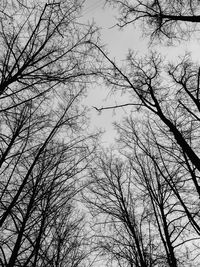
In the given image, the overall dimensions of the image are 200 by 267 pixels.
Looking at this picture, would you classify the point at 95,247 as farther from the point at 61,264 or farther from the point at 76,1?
the point at 76,1

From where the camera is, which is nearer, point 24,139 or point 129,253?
point 24,139

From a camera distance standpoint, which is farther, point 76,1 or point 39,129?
point 39,129

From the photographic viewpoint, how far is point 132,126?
879cm

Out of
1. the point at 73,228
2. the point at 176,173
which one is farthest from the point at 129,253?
the point at 176,173

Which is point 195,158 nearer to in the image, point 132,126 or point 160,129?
point 160,129

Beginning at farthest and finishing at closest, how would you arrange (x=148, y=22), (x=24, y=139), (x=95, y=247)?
(x=95, y=247), (x=148, y=22), (x=24, y=139)

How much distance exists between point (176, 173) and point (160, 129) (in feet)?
5.33

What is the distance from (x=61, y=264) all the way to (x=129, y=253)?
2.69m

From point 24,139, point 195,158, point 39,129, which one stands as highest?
point 39,129

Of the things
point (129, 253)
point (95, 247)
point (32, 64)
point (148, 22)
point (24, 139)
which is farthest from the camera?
point (95, 247)

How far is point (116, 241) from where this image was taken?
9.27 metres

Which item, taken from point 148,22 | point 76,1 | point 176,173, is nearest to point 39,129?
point 76,1

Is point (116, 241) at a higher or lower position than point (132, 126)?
lower

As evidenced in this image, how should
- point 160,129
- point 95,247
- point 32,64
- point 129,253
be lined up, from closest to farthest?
point 32,64
point 160,129
point 129,253
point 95,247
